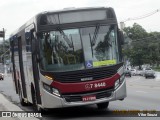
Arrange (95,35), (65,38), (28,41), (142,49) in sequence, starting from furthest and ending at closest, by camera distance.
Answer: (142,49)
(28,41)
(95,35)
(65,38)

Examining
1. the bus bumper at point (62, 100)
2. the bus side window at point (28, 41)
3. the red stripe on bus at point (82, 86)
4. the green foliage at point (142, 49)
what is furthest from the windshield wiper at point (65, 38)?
the green foliage at point (142, 49)

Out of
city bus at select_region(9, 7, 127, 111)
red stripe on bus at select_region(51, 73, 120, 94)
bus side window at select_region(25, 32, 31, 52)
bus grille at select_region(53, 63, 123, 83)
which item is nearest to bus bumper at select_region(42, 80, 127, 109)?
city bus at select_region(9, 7, 127, 111)

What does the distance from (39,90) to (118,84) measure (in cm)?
241

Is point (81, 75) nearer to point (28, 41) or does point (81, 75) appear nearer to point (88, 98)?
point (88, 98)

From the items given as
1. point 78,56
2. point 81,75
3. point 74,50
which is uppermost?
point 74,50

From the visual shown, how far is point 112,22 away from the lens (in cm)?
1315

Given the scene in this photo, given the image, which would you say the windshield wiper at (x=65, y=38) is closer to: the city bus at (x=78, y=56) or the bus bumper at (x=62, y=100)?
the city bus at (x=78, y=56)

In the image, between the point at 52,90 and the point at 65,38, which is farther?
the point at 65,38

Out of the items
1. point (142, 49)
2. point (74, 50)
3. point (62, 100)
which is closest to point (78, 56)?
point (74, 50)

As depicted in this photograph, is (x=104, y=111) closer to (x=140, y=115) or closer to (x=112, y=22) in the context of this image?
(x=140, y=115)

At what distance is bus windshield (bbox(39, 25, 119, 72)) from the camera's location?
495 inches

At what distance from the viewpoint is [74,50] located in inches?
496

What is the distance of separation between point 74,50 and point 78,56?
0.68 feet

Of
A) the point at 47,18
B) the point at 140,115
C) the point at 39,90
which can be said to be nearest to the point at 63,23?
the point at 47,18
